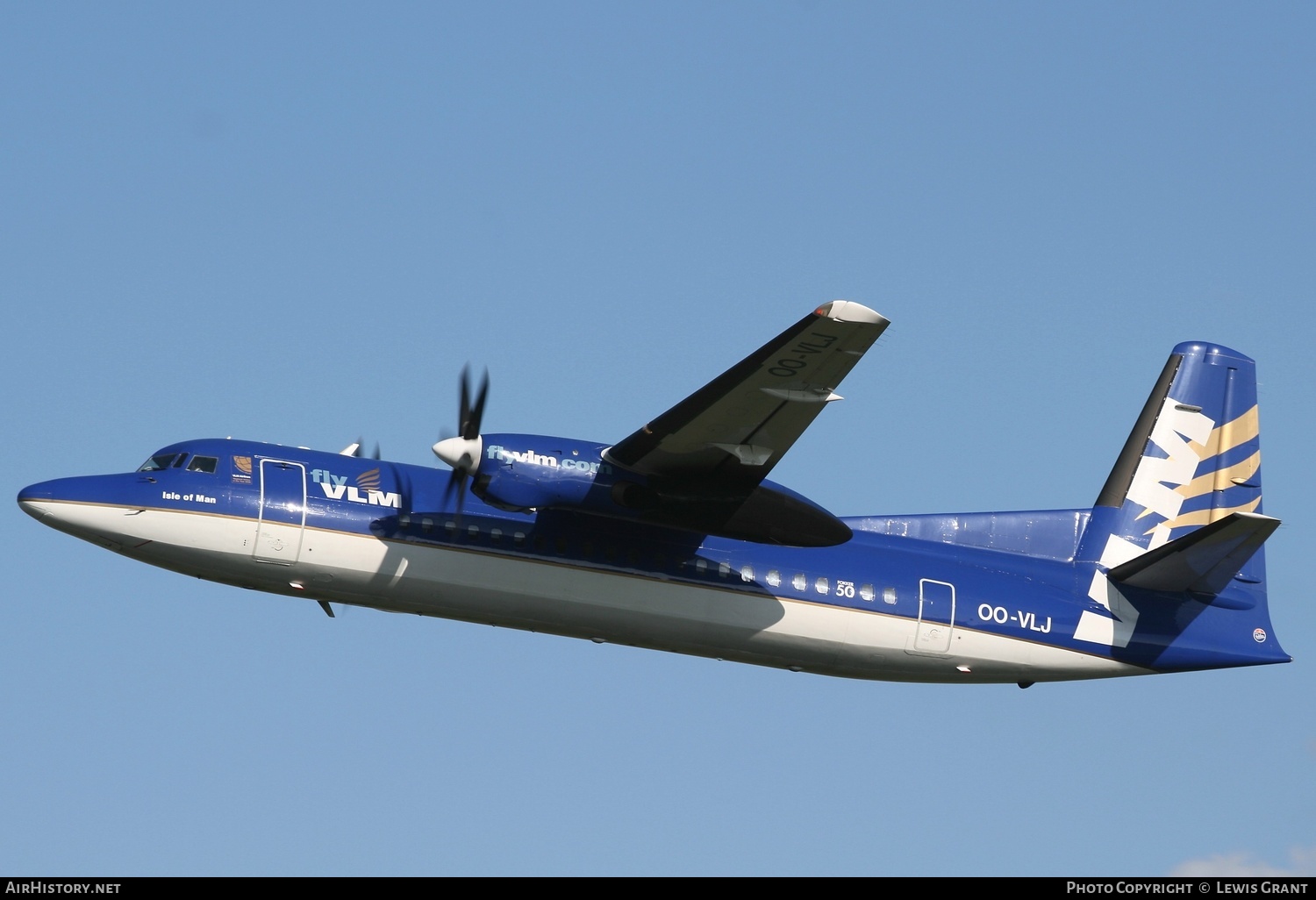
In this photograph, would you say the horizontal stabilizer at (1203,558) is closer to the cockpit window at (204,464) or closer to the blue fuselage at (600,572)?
the blue fuselage at (600,572)

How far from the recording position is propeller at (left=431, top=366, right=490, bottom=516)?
20812 millimetres

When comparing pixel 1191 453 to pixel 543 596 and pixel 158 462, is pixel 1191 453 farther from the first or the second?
pixel 158 462

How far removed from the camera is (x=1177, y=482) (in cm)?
2672

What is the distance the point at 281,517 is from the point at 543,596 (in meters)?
3.71

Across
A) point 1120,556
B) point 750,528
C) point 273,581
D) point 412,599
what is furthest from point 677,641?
point 1120,556

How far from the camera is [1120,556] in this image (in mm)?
25328

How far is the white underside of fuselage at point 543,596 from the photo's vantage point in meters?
21.4

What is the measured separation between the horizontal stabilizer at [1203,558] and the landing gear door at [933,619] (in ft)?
9.80

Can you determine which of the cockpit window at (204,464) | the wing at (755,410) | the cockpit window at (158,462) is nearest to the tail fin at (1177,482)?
the wing at (755,410)

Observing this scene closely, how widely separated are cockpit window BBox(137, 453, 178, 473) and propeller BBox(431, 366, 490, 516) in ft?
13.1

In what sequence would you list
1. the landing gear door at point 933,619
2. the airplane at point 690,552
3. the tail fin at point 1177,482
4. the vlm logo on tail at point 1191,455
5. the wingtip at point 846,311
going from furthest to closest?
the vlm logo on tail at point 1191,455 < the tail fin at point 1177,482 < the landing gear door at point 933,619 < the airplane at point 690,552 < the wingtip at point 846,311

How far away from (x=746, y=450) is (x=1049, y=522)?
6956 millimetres
